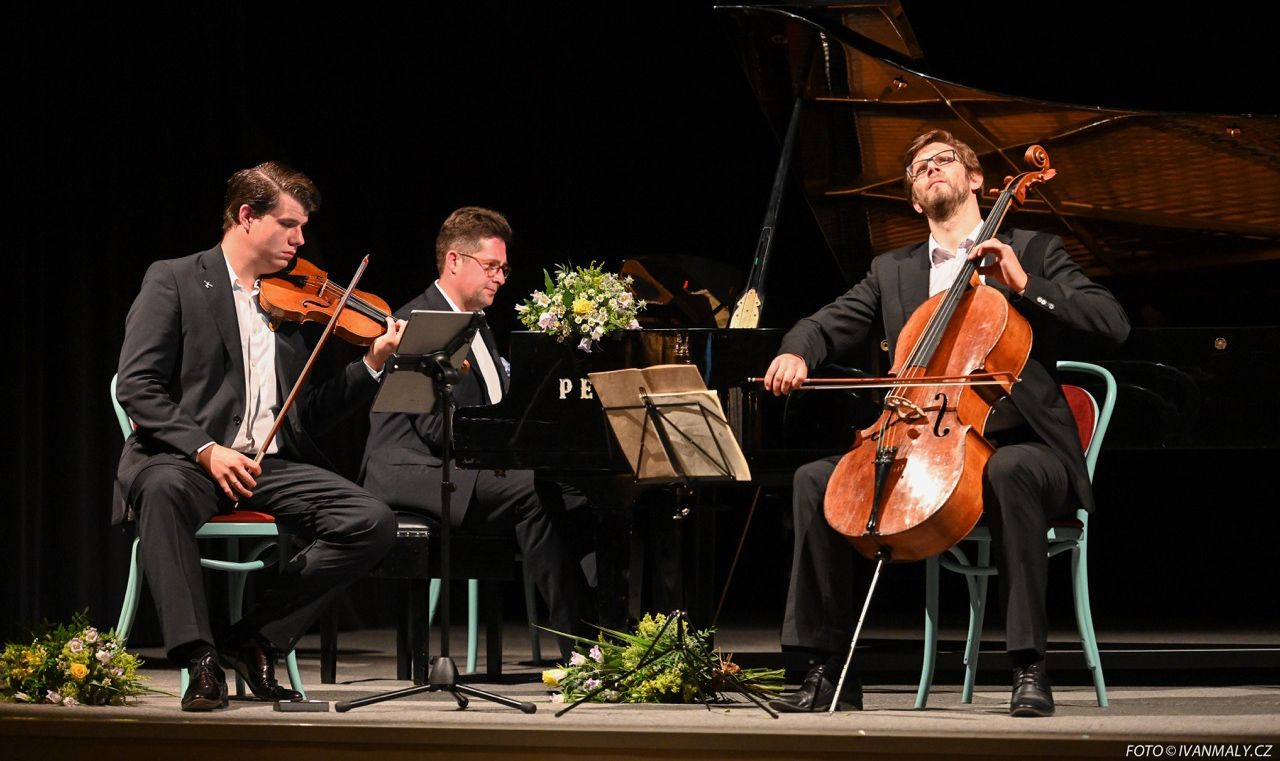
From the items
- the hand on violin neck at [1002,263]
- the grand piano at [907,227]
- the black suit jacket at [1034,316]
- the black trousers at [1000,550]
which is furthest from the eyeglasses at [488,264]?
the hand on violin neck at [1002,263]

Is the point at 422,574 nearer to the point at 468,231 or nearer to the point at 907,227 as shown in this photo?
the point at 468,231

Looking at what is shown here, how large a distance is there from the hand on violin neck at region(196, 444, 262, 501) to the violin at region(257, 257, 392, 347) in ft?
1.57

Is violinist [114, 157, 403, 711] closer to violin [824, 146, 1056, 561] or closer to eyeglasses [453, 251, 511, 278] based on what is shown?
eyeglasses [453, 251, 511, 278]

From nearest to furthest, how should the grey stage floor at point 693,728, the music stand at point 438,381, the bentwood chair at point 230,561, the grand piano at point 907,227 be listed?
1. the grey stage floor at point 693,728
2. the music stand at point 438,381
3. the bentwood chair at point 230,561
4. the grand piano at point 907,227

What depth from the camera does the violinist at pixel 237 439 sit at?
3350 millimetres

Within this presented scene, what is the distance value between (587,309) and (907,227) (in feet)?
4.33

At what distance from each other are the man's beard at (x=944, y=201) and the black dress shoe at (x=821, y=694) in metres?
1.12

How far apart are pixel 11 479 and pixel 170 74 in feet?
5.10

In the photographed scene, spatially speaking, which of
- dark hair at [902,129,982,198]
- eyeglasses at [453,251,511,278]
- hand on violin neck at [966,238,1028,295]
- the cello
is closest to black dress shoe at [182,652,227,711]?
the cello

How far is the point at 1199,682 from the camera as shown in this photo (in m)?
4.24

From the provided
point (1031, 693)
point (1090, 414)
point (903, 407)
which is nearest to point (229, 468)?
point (903, 407)

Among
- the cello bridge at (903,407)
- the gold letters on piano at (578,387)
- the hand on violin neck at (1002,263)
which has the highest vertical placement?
the hand on violin neck at (1002,263)

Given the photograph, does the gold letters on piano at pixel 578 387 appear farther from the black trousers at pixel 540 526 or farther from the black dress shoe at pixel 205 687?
the black dress shoe at pixel 205 687

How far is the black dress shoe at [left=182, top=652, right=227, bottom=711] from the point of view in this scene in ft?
10.3
